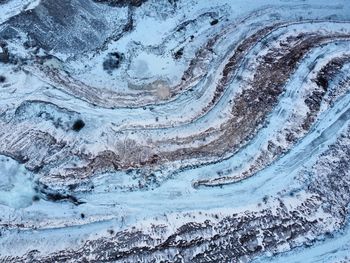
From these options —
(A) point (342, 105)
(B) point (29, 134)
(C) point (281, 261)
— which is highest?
(B) point (29, 134)

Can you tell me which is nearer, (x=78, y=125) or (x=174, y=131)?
(x=174, y=131)

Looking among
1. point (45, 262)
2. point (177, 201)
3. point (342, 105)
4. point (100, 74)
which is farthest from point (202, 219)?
point (100, 74)

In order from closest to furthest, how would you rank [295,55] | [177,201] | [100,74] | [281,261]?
1. [281,261]
2. [177,201]
3. [295,55]
4. [100,74]

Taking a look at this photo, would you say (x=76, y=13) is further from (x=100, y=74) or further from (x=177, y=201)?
(x=177, y=201)

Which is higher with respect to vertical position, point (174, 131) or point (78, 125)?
point (78, 125)

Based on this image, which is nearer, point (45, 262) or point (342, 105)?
point (45, 262)

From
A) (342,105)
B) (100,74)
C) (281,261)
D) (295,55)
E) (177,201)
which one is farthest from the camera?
(100,74)

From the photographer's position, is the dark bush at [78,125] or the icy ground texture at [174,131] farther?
the dark bush at [78,125]

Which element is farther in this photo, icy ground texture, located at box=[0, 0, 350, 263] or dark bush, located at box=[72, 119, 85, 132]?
dark bush, located at box=[72, 119, 85, 132]
